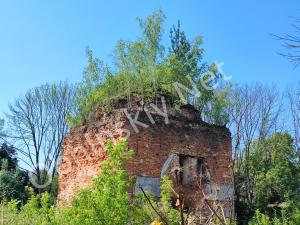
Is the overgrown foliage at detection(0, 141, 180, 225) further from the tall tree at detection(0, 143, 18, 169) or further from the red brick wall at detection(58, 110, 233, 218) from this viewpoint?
the tall tree at detection(0, 143, 18, 169)

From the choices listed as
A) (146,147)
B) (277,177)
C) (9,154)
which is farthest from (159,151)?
(9,154)

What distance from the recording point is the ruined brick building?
36.4 feet

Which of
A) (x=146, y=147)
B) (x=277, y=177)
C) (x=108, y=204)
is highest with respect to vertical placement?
(x=146, y=147)

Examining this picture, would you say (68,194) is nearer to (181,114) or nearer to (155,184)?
(155,184)

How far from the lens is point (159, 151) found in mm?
11336

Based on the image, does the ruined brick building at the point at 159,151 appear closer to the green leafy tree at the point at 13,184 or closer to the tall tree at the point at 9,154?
the green leafy tree at the point at 13,184

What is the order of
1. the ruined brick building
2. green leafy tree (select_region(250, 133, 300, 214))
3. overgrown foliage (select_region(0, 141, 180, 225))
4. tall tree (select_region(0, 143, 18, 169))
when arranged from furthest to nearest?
tall tree (select_region(0, 143, 18, 169)) → green leafy tree (select_region(250, 133, 300, 214)) → the ruined brick building → overgrown foliage (select_region(0, 141, 180, 225))

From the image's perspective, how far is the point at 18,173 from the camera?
2102 cm

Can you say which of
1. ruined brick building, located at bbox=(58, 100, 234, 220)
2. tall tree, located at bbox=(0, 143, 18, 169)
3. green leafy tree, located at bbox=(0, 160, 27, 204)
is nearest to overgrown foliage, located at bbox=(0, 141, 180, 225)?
ruined brick building, located at bbox=(58, 100, 234, 220)

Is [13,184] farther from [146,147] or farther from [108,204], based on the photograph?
[108,204]

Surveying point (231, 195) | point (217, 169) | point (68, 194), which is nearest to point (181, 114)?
point (217, 169)

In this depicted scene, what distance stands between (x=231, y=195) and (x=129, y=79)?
440 centimetres

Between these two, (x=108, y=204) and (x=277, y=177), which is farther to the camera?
(x=277, y=177)

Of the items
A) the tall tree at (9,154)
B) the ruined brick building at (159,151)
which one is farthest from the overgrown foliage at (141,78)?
the tall tree at (9,154)
